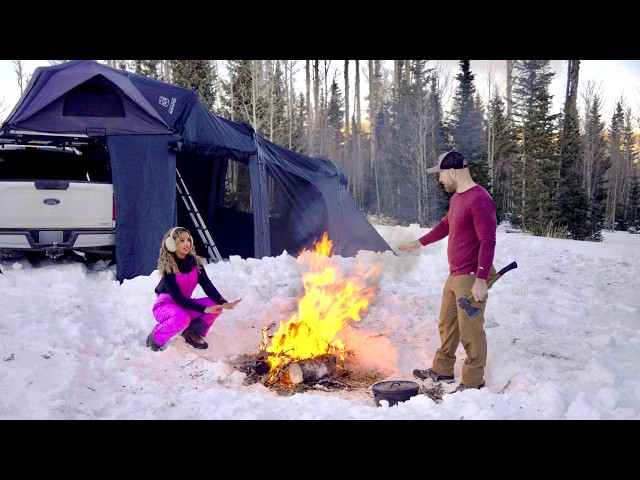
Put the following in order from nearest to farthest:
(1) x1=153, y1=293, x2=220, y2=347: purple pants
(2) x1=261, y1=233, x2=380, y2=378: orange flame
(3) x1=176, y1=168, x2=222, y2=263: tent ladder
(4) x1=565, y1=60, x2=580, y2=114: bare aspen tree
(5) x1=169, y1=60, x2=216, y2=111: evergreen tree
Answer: (2) x1=261, y1=233, x2=380, y2=378: orange flame → (1) x1=153, y1=293, x2=220, y2=347: purple pants → (3) x1=176, y1=168, x2=222, y2=263: tent ladder → (4) x1=565, y1=60, x2=580, y2=114: bare aspen tree → (5) x1=169, y1=60, x2=216, y2=111: evergreen tree

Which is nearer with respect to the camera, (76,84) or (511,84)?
(76,84)

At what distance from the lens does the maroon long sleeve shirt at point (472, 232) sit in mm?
4055

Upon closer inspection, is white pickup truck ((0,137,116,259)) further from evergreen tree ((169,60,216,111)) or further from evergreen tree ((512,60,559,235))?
evergreen tree ((169,60,216,111))

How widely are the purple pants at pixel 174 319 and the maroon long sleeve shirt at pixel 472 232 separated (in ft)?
8.52

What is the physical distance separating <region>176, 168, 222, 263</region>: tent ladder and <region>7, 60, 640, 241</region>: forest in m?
8.51

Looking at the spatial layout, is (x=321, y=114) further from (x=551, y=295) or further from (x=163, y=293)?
(x=163, y=293)

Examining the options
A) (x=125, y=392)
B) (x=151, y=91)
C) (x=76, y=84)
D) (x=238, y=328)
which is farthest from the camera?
(x=151, y=91)

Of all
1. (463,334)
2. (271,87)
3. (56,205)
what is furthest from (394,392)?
(271,87)

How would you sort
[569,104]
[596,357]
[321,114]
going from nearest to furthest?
[596,357], [569,104], [321,114]

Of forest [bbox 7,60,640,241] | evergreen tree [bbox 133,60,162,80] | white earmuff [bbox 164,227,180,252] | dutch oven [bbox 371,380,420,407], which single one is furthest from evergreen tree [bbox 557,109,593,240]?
evergreen tree [bbox 133,60,162,80]

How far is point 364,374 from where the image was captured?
5148 millimetres

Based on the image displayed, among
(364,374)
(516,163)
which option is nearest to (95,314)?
(364,374)

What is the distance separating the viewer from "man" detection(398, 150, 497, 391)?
407 cm

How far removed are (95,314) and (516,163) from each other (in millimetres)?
21575
